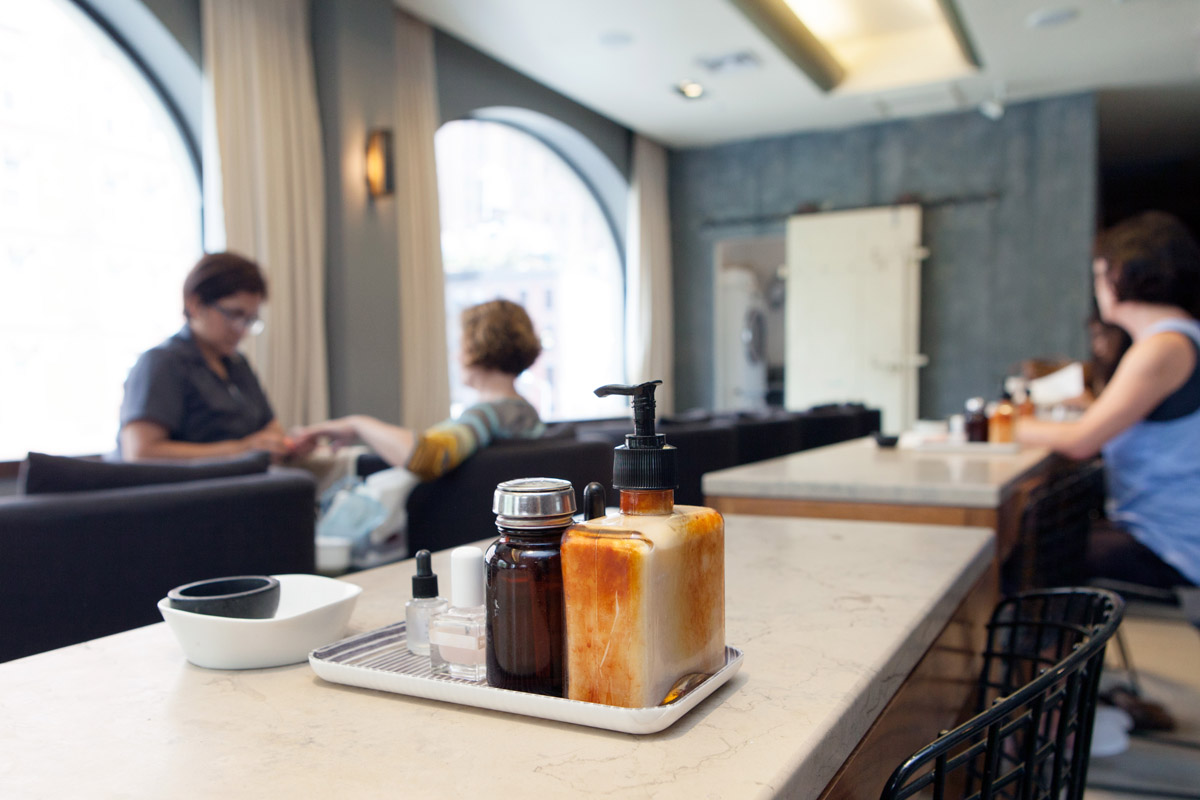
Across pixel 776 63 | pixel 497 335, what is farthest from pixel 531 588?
pixel 776 63

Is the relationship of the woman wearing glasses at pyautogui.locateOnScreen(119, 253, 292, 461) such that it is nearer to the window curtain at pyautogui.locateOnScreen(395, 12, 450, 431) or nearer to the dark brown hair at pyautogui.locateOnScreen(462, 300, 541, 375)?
the dark brown hair at pyautogui.locateOnScreen(462, 300, 541, 375)

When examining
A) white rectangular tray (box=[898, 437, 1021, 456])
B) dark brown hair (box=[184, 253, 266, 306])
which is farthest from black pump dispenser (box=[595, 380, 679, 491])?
dark brown hair (box=[184, 253, 266, 306])

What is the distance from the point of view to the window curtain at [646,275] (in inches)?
297

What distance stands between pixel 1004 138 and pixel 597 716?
286 inches

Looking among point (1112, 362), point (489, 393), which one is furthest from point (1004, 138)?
point (489, 393)

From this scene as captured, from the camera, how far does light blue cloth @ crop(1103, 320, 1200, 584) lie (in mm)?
2014

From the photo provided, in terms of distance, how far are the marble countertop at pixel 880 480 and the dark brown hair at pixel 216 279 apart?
5.63ft

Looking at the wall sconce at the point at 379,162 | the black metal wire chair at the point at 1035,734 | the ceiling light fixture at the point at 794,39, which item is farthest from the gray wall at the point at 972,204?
the black metal wire chair at the point at 1035,734

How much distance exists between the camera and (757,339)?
→ 801 cm

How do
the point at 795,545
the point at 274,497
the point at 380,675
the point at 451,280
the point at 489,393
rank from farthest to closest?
the point at 451,280, the point at 489,393, the point at 274,497, the point at 795,545, the point at 380,675

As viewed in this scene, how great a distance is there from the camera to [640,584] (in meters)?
0.50

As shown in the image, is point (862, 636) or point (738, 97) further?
point (738, 97)

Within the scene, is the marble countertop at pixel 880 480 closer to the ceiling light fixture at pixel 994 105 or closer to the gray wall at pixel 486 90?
the gray wall at pixel 486 90

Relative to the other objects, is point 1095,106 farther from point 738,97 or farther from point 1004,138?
point 738,97
